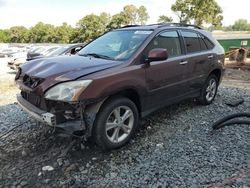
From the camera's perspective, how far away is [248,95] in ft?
23.2

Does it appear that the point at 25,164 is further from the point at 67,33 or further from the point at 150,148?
the point at 67,33


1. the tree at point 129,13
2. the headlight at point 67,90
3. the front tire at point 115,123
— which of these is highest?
the tree at point 129,13

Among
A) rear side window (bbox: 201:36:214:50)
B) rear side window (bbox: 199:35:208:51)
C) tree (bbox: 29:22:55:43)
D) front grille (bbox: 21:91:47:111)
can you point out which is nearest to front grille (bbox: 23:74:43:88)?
front grille (bbox: 21:91:47:111)

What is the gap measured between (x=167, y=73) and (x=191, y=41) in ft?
4.14

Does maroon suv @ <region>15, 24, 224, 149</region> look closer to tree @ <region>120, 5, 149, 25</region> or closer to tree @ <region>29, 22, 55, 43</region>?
tree @ <region>120, 5, 149, 25</region>

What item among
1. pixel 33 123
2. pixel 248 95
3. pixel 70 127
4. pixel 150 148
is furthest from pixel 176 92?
pixel 248 95

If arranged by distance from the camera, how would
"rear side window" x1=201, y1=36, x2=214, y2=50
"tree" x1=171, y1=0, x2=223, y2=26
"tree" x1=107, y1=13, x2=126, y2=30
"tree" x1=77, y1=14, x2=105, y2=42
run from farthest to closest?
"tree" x1=77, y1=14, x2=105, y2=42 → "tree" x1=107, y1=13, x2=126, y2=30 → "tree" x1=171, y1=0, x2=223, y2=26 → "rear side window" x1=201, y1=36, x2=214, y2=50

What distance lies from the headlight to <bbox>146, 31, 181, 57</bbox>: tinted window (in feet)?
4.62

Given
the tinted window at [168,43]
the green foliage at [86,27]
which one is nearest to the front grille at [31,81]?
the tinted window at [168,43]

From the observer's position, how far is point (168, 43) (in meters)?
4.69

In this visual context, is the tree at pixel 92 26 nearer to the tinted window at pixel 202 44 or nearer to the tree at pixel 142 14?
the tree at pixel 142 14

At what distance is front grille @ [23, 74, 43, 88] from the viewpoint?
3.49 metres

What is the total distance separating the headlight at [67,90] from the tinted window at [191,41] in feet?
8.56

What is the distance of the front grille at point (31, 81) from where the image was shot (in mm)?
3485
